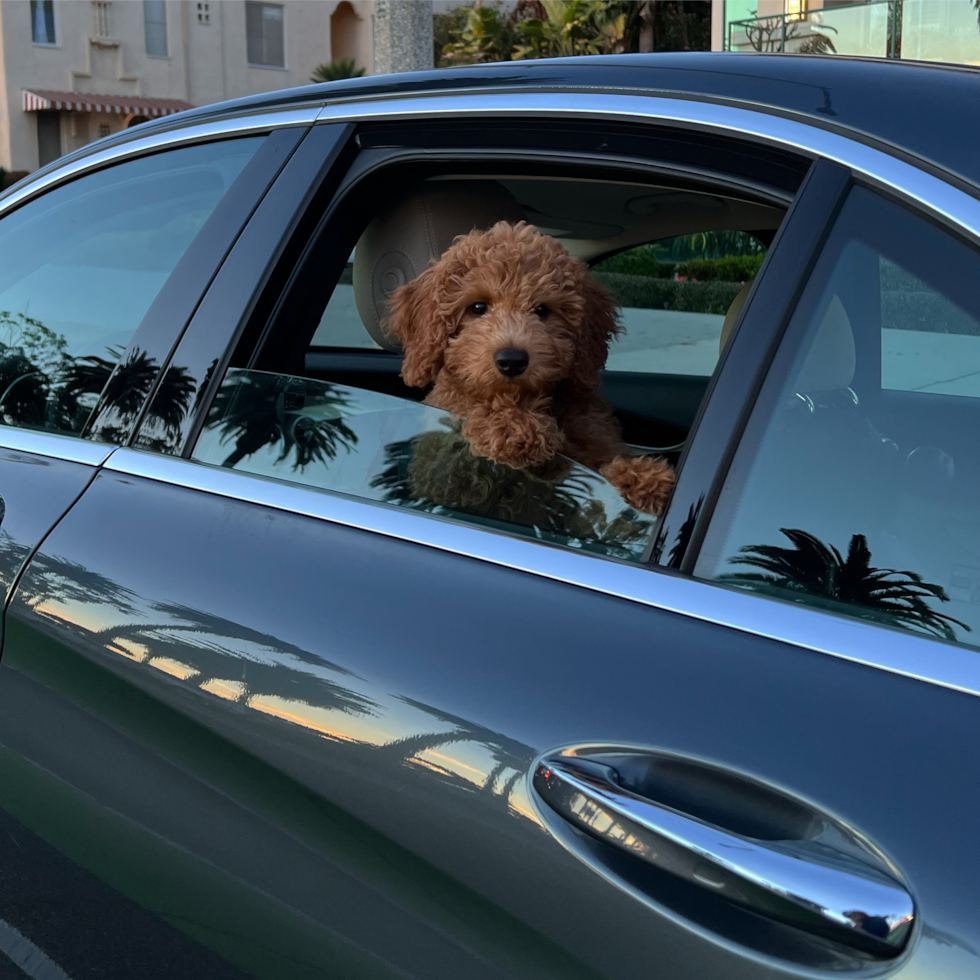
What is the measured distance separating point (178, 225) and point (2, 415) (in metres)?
0.58

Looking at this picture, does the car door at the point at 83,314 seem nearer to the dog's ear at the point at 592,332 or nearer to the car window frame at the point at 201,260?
the car window frame at the point at 201,260

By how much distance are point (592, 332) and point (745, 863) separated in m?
1.36

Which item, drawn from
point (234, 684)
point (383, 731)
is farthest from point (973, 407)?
point (234, 684)

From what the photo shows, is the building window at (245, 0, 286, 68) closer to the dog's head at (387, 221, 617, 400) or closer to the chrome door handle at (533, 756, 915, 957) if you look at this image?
the dog's head at (387, 221, 617, 400)

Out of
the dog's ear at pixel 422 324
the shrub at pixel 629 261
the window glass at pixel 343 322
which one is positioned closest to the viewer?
the dog's ear at pixel 422 324

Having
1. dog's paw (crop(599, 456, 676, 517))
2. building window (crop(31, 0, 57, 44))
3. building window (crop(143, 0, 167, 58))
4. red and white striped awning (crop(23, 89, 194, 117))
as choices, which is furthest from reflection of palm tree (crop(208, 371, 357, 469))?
building window (crop(143, 0, 167, 58))

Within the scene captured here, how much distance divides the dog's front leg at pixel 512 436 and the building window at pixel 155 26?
34740mm

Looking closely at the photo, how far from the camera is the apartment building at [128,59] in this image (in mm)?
31203

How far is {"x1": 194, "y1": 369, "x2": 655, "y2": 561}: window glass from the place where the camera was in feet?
5.23

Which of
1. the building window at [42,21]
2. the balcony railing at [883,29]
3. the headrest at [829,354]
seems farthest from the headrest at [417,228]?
the building window at [42,21]

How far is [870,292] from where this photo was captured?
1.34m

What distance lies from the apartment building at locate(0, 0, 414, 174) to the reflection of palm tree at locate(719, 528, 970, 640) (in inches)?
1324

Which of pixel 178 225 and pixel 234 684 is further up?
pixel 178 225

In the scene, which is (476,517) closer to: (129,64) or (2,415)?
(2,415)
